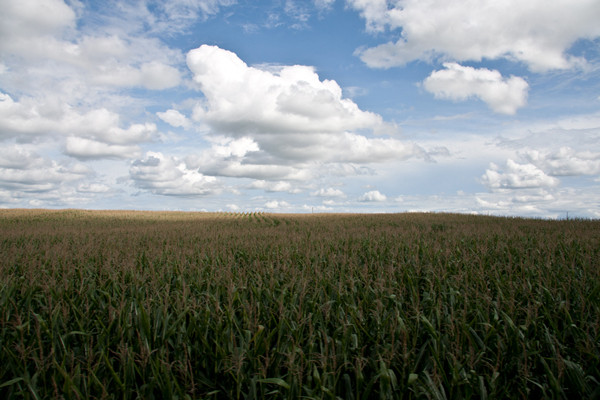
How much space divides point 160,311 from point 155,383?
51.4 inches

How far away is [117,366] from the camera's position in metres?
3.76

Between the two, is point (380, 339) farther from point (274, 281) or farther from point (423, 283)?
point (423, 283)

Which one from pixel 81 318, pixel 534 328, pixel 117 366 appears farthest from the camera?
pixel 81 318

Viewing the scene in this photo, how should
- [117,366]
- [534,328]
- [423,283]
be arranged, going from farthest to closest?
[423,283] → [534,328] → [117,366]

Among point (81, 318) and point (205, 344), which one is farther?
point (81, 318)

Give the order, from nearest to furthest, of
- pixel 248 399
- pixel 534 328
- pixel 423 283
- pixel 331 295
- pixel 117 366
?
1. pixel 248 399
2. pixel 117 366
3. pixel 534 328
4. pixel 331 295
5. pixel 423 283

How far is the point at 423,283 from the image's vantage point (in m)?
6.85

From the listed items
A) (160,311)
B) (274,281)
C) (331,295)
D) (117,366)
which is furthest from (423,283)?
(117,366)

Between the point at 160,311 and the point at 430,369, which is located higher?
the point at 160,311

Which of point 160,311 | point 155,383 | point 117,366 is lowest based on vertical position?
point 117,366

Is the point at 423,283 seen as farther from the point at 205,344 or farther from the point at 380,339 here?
the point at 205,344

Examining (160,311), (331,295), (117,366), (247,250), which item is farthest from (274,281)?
(247,250)

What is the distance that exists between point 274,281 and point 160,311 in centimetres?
211

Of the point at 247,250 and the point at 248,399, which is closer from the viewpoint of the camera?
the point at 248,399
